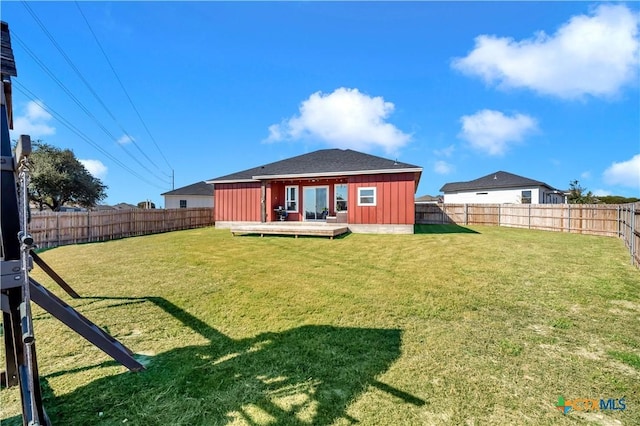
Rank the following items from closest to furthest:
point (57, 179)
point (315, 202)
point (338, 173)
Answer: point (338, 173)
point (315, 202)
point (57, 179)

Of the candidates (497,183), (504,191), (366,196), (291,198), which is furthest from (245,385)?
(497,183)

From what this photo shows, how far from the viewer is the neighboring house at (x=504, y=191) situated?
81.9 feet

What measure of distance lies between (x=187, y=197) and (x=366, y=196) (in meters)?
26.5

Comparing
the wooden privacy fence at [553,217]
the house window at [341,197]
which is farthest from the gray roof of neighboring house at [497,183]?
the house window at [341,197]

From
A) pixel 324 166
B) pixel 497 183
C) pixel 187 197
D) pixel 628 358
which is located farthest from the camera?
pixel 187 197

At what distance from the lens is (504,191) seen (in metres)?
26.5

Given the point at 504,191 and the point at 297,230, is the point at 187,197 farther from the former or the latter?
the point at 504,191

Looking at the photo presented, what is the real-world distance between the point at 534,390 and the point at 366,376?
5.40 feet

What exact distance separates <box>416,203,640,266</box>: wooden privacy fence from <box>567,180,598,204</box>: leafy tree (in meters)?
12.2

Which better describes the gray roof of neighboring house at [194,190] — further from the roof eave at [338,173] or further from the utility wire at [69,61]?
the roof eave at [338,173]

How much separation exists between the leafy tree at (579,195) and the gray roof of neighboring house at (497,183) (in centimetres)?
163

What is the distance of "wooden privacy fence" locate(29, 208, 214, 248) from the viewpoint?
12.3 m
